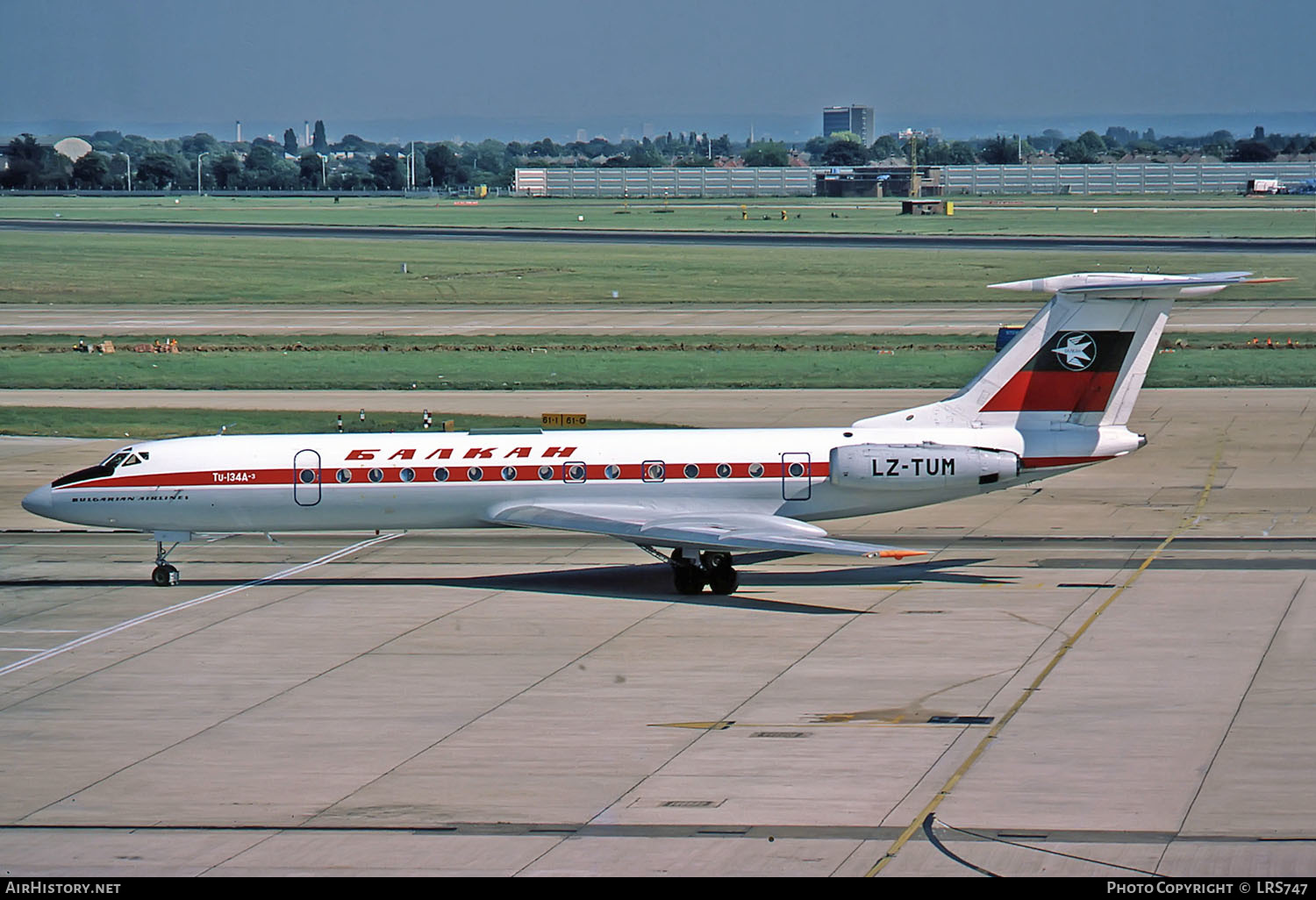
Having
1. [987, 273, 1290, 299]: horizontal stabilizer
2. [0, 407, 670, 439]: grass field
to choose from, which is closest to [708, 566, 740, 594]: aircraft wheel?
[987, 273, 1290, 299]: horizontal stabilizer

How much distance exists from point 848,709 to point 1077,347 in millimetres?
11696

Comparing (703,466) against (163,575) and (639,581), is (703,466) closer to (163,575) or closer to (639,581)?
(639,581)

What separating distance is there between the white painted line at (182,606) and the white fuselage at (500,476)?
1388 millimetres

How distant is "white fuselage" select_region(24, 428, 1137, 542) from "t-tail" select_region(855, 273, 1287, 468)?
106 millimetres

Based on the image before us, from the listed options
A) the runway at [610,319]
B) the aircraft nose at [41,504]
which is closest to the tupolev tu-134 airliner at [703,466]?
the aircraft nose at [41,504]

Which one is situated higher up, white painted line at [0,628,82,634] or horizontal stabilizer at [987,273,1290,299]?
horizontal stabilizer at [987,273,1290,299]

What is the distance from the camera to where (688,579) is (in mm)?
31594

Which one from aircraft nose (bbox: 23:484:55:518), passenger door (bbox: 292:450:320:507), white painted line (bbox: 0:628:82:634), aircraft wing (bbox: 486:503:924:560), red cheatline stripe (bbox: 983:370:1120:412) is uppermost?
red cheatline stripe (bbox: 983:370:1120:412)

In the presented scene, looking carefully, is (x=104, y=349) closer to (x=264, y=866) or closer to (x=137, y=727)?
(x=137, y=727)

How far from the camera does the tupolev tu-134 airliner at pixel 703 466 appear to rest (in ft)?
104

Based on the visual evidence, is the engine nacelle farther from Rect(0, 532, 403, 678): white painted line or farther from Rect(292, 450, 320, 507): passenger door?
Rect(0, 532, 403, 678): white painted line

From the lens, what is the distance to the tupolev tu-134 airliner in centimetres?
3161

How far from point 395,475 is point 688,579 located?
6017mm

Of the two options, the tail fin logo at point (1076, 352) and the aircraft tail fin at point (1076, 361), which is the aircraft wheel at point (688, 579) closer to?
the aircraft tail fin at point (1076, 361)
